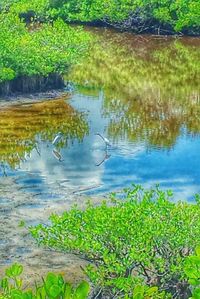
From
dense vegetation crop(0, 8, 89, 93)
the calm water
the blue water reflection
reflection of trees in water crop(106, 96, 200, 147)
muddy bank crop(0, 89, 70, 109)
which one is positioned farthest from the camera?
dense vegetation crop(0, 8, 89, 93)

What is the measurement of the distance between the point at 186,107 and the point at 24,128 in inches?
216

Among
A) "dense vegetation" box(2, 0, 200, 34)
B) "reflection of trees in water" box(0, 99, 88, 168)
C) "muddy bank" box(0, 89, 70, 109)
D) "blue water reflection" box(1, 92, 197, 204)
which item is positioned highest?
"dense vegetation" box(2, 0, 200, 34)

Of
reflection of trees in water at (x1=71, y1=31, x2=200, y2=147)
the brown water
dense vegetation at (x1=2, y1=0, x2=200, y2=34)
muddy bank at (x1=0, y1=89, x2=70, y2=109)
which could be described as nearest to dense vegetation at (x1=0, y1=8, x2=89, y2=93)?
muddy bank at (x1=0, y1=89, x2=70, y2=109)

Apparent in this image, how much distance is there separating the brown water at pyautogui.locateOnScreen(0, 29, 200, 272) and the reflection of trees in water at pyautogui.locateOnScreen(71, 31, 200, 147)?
3 cm

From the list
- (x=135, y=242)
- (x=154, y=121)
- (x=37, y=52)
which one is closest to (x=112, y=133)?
(x=154, y=121)

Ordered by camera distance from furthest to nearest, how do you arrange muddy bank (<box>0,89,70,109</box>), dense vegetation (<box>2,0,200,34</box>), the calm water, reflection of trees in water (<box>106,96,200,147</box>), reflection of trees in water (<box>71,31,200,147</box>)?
dense vegetation (<box>2,0,200,34</box>) < muddy bank (<box>0,89,70,109</box>) < reflection of trees in water (<box>71,31,200,147</box>) < reflection of trees in water (<box>106,96,200,147</box>) < the calm water

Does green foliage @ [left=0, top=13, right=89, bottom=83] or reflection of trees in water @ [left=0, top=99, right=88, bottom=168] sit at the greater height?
green foliage @ [left=0, top=13, right=89, bottom=83]

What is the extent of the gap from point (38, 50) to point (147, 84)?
4.05 metres

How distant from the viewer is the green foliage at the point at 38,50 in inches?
805

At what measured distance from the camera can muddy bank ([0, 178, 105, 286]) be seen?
9.35 metres

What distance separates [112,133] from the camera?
16953 millimetres

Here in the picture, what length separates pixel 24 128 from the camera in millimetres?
16906

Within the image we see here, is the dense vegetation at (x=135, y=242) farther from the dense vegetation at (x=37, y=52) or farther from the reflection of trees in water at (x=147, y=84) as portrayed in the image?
the dense vegetation at (x=37, y=52)

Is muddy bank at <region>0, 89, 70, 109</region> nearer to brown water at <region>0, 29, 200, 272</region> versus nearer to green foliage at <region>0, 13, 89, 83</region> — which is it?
brown water at <region>0, 29, 200, 272</region>
